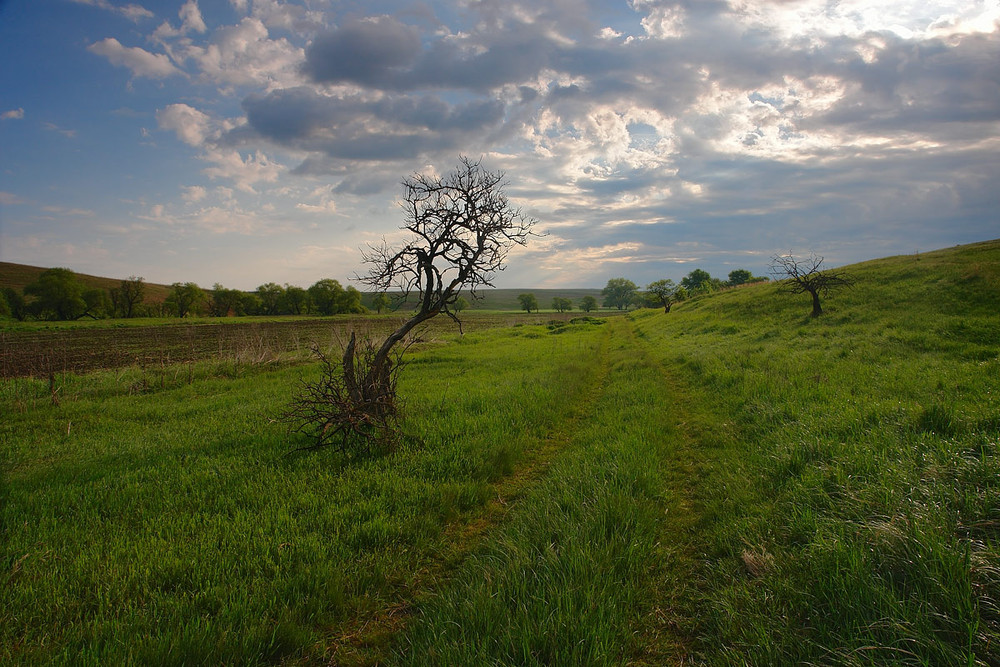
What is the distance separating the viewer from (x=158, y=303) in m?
85.8

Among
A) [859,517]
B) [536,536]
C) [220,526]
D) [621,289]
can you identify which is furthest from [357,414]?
[621,289]

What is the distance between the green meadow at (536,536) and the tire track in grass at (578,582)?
0.03 metres

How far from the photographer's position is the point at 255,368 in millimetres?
18109

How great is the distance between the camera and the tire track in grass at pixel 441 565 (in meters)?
3.37

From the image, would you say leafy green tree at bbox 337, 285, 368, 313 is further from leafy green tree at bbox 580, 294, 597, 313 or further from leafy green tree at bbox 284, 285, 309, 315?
leafy green tree at bbox 580, 294, 597, 313

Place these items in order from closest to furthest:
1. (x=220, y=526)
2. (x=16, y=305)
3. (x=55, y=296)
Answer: (x=220, y=526) → (x=16, y=305) → (x=55, y=296)

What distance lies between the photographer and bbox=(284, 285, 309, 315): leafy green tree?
104250 mm

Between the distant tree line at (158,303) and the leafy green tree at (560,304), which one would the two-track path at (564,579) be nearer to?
the distant tree line at (158,303)

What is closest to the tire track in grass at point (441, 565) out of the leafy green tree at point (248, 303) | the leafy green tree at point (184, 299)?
the leafy green tree at point (184, 299)

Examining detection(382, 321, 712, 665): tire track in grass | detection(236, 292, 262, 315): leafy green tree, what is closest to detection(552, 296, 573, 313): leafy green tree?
detection(236, 292, 262, 315): leafy green tree

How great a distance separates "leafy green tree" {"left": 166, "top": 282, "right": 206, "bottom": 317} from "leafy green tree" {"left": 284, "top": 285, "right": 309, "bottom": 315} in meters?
20.0

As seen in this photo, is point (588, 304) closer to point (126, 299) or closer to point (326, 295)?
point (326, 295)

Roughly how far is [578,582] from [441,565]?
164cm

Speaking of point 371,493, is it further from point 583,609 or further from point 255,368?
point 255,368
